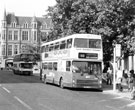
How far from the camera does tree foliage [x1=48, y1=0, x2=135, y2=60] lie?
28.4 metres

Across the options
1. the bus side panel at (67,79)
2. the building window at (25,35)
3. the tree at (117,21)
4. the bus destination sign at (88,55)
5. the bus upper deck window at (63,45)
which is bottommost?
the bus side panel at (67,79)

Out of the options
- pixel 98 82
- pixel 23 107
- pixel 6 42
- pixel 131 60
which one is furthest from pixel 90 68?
pixel 6 42

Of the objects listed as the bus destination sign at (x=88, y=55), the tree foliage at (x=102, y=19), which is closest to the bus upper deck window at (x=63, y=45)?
the bus destination sign at (x=88, y=55)

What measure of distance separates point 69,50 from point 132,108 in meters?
10.5

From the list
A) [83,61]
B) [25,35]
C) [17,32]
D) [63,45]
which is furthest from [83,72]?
[25,35]

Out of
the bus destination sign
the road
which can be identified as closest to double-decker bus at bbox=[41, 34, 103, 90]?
the bus destination sign

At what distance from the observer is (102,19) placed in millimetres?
28375

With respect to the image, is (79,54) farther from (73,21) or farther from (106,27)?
(73,21)

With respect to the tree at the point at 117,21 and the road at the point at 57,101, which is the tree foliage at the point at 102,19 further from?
the road at the point at 57,101

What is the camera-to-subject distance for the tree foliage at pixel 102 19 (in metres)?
28.4

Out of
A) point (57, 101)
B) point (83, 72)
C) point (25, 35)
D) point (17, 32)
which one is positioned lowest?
point (57, 101)

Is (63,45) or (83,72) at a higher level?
(63,45)

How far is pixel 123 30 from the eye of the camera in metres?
29.3

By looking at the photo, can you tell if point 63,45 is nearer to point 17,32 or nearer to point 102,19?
point 102,19
